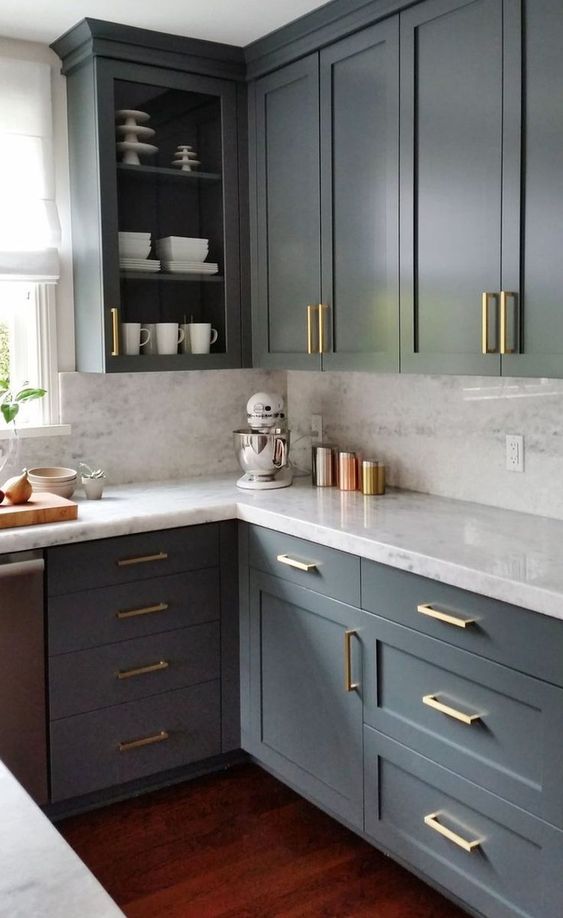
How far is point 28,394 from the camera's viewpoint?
3232 millimetres

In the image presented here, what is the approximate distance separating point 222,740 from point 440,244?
173 centimetres

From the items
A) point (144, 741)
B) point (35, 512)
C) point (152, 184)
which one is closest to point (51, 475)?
point (35, 512)

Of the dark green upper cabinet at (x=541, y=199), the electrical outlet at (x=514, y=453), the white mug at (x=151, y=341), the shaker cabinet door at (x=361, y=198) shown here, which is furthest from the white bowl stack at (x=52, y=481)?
the dark green upper cabinet at (x=541, y=199)

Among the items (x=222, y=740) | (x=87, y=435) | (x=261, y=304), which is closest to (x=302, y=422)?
(x=261, y=304)

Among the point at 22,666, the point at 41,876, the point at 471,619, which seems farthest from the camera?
the point at 22,666

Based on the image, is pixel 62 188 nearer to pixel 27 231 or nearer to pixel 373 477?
pixel 27 231

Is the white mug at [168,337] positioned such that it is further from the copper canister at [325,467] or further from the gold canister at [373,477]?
the gold canister at [373,477]

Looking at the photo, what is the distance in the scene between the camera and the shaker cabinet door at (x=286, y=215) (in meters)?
3.14

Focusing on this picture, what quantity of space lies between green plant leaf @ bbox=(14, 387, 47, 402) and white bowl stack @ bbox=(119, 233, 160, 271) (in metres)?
0.51

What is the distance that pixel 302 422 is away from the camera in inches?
151

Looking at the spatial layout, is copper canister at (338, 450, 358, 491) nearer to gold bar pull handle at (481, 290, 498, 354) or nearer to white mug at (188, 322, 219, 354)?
white mug at (188, 322, 219, 354)

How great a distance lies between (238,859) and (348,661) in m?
0.65

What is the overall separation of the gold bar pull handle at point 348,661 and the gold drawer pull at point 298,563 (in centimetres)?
23

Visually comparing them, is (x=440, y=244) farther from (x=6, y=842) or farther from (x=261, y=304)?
(x=6, y=842)
